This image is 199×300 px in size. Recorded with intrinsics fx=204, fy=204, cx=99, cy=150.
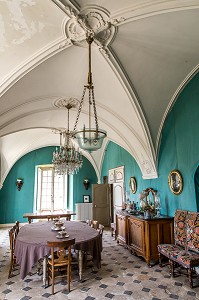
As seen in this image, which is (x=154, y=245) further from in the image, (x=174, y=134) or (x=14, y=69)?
(x=14, y=69)

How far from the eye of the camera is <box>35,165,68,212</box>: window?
1045 centimetres

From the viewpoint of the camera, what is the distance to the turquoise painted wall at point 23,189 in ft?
32.3

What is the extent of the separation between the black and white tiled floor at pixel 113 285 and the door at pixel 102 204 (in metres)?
4.44

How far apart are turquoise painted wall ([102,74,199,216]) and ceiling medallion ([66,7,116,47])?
2.21 meters

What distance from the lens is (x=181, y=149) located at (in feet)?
15.4

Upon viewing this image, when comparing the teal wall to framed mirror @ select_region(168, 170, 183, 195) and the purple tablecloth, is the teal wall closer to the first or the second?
framed mirror @ select_region(168, 170, 183, 195)

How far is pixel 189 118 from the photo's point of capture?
445 cm

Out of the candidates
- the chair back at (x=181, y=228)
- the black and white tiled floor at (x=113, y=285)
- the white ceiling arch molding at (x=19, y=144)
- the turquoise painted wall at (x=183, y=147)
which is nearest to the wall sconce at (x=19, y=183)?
the white ceiling arch molding at (x=19, y=144)

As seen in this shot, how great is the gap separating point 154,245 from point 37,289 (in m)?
2.53

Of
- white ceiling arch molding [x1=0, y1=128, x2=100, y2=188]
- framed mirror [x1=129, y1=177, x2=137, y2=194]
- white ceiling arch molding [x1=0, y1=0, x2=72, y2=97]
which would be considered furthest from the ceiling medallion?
white ceiling arch molding [x1=0, y1=128, x2=100, y2=188]

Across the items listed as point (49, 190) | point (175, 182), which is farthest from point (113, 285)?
point (49, 190)

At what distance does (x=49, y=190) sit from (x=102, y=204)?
3.12m

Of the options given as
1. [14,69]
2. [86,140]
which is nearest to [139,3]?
[86,140]

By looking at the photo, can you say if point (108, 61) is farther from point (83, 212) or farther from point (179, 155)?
point (83, 212)
